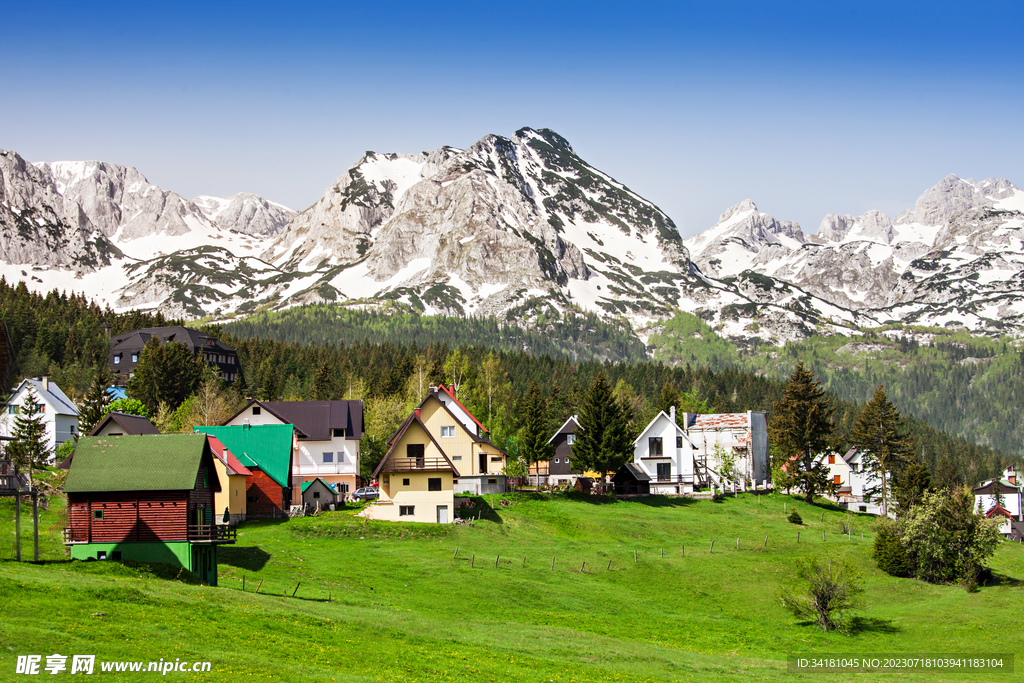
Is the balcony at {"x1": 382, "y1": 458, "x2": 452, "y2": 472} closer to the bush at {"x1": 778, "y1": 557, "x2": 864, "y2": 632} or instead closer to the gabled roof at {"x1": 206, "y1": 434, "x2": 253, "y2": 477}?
the gabled roof at {"x1": 206, "y1": 434, "x2": 253, "y2": 477}

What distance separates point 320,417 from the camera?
86.2 metres

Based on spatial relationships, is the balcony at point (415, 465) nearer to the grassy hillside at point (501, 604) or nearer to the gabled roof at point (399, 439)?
the gabled roof at point (399, 439)

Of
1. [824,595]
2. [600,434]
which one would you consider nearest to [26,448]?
[600,434]

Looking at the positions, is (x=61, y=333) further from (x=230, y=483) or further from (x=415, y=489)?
(x=415, y=489)

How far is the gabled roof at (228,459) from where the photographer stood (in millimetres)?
60781

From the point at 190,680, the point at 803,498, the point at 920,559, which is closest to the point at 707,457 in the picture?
the point at 803,498

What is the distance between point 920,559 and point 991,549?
4.90 m

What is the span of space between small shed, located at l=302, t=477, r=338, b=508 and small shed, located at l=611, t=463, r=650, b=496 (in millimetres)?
35671

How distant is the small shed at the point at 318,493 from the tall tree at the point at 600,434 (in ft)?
89.8

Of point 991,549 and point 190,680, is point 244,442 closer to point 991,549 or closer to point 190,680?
point 190,680

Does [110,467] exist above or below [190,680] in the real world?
above

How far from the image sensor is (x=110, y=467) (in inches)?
1681

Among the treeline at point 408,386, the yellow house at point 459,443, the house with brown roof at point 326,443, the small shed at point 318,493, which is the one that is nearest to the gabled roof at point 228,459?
the small shed at point 318,493

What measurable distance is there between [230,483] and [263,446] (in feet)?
28.1
